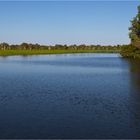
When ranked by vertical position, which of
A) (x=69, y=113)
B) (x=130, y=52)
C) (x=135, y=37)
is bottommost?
(x=69, y=113)

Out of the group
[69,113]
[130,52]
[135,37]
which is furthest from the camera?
[130,52]

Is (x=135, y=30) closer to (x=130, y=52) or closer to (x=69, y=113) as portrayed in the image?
(x=130, y=52)

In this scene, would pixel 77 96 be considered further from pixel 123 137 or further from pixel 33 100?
pixel 123 137

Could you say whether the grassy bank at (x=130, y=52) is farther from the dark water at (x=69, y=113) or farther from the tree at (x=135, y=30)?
the dark water at (x=69, y=113)

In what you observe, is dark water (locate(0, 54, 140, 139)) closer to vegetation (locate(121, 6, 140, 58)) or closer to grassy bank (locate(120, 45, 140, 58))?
vegetation (locate(121, 6, 140, 58))

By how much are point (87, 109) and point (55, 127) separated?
4.85 m

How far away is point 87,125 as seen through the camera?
54.5ft

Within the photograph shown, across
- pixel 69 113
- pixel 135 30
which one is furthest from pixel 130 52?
pixel 69 113

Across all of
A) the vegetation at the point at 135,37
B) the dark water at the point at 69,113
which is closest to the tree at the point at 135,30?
the vegetation at the point at 135,37

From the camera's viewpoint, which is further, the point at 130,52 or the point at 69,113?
the point at 130,52

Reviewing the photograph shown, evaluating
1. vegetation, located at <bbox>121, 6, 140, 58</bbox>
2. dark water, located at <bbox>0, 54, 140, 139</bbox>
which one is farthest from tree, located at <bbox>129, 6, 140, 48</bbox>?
dark water, located at <bbox>0, 54, 140, 139</bbox>

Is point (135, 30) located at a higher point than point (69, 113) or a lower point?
higher

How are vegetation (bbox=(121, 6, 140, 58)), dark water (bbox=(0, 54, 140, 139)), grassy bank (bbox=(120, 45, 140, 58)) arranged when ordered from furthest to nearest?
1. grassy bank (bbox=(120, 45, 140, 58))
2. vegetation (bbox=(121, 6, 140, 58))
3. dark water (bbox=(0, 54, 140, 139))

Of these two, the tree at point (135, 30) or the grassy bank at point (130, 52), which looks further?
the grassy bank at point (130, 52)
